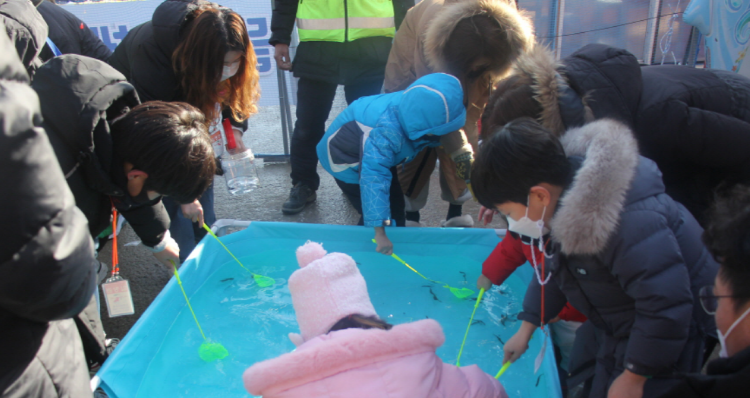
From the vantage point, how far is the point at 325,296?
3.69 ft

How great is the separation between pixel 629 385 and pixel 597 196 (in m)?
0.52

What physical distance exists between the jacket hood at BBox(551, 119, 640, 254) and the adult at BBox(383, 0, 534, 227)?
1.12 metres

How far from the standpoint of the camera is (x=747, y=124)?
145 centimetres

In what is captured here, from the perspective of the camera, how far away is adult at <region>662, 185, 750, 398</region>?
720mm

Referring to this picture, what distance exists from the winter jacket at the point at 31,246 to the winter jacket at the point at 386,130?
1.42 meters

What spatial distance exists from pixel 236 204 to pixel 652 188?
313 cm

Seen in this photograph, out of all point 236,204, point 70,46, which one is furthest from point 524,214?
point 236,204

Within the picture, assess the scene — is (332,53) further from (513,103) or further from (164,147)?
(164,147)

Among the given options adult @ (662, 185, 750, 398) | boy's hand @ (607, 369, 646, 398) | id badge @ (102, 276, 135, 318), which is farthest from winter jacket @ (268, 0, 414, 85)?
adult @ (662, 185, 750, 398)

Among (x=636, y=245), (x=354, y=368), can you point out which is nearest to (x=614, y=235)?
(x=636, y=245)

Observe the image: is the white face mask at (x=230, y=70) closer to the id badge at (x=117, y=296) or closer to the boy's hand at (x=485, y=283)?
the id badge at (x=117, y=296)

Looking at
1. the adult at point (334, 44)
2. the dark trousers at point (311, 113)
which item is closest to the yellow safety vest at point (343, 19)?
the adult at point (334, 44)

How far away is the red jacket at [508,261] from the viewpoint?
1.79 m

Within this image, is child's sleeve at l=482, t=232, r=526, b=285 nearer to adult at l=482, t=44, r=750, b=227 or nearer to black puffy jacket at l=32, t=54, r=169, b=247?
adult at l=482, t=44, r=750, b=227
